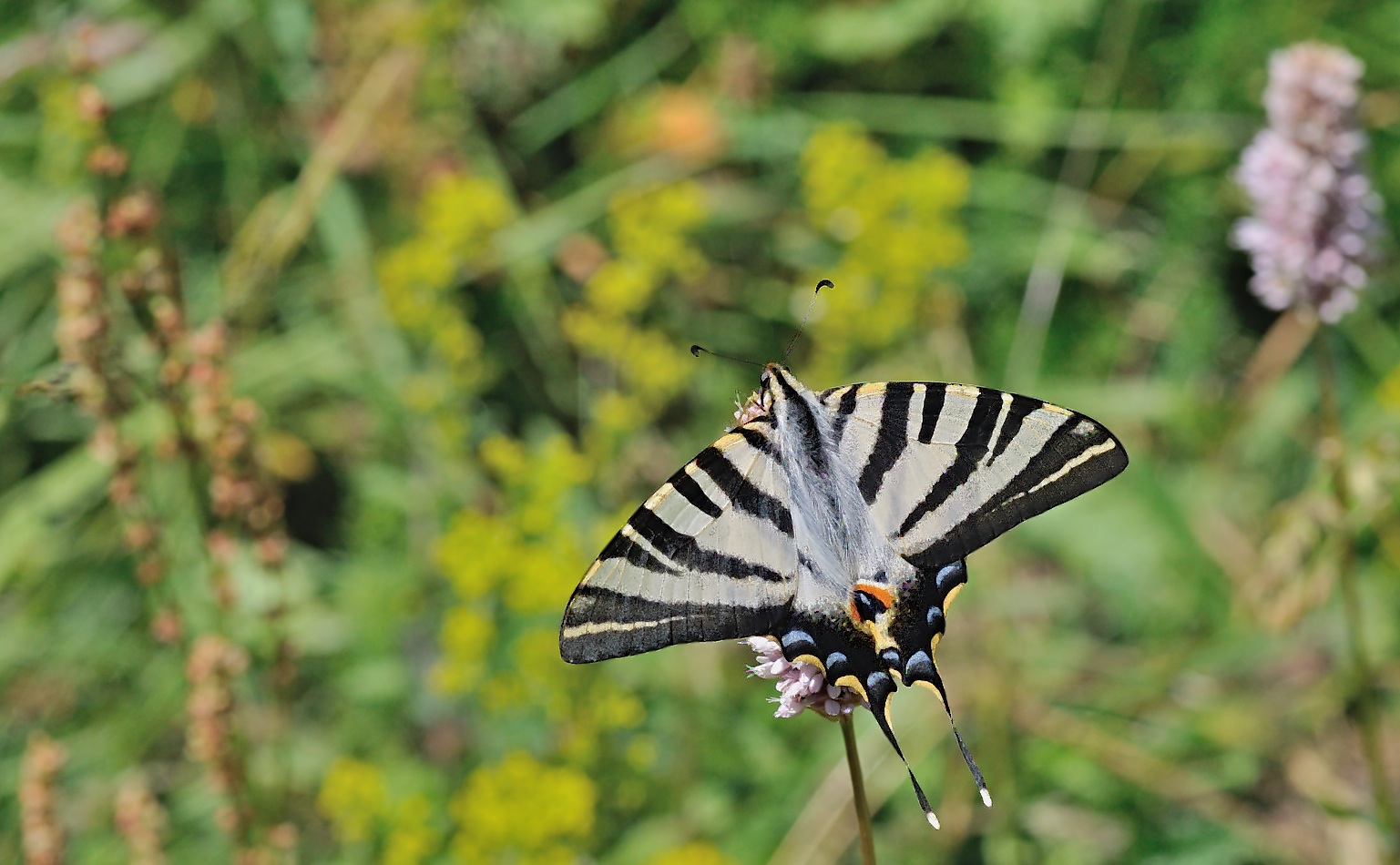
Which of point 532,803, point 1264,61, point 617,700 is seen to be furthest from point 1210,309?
point 532,803

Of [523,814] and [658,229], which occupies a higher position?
[658,229]

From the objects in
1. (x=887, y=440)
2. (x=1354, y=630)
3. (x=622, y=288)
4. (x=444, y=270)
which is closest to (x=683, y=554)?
(x=887, y=440)

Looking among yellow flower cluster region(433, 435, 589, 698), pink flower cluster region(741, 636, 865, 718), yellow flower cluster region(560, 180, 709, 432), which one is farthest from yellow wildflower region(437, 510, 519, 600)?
pink flower cluster region(741, 636, 865, 718)

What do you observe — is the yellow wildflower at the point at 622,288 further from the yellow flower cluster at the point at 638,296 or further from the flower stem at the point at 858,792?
the flower stem at the point at 858,792

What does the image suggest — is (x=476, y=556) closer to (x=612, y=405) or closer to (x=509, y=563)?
(x=509, y=563)

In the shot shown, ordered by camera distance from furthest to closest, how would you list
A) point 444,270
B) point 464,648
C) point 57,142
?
point 57,142
point 444,270
point 464,648

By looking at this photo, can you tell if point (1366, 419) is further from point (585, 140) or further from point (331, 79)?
point (331, 79)
